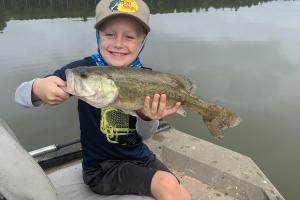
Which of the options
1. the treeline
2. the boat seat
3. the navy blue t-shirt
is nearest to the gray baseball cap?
the navy blue t-shirt

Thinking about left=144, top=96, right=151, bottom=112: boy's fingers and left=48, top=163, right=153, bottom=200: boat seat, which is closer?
left=144, top=96, right=151, bottom=112: boy's fingers

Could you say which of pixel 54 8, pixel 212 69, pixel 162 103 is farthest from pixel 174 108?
pixel 54 8

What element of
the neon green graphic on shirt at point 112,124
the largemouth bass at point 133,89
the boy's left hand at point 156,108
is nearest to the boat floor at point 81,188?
the neon green graphic on shirt at point 112,124

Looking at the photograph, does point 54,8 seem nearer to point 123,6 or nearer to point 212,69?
point 212,69

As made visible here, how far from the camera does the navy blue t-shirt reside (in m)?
3.02

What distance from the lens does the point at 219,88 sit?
9430 mm

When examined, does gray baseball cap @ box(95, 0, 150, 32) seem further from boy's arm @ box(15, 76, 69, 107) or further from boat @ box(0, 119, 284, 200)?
boat @ box(0, 119, 284, 200)

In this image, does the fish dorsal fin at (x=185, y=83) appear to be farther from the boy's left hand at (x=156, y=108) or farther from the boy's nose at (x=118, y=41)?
the boy's nose at (x=118, y=41)

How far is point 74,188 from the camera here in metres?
3.13

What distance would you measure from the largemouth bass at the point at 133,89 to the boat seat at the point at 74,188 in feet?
2.40

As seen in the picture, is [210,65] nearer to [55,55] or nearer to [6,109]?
[55,55]

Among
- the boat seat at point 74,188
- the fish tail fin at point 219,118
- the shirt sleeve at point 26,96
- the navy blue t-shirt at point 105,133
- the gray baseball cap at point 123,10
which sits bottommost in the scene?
the boat seat at point 74,188

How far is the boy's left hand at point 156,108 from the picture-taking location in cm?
257

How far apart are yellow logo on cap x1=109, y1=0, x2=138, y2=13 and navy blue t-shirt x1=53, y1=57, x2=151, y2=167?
17.4 inches
